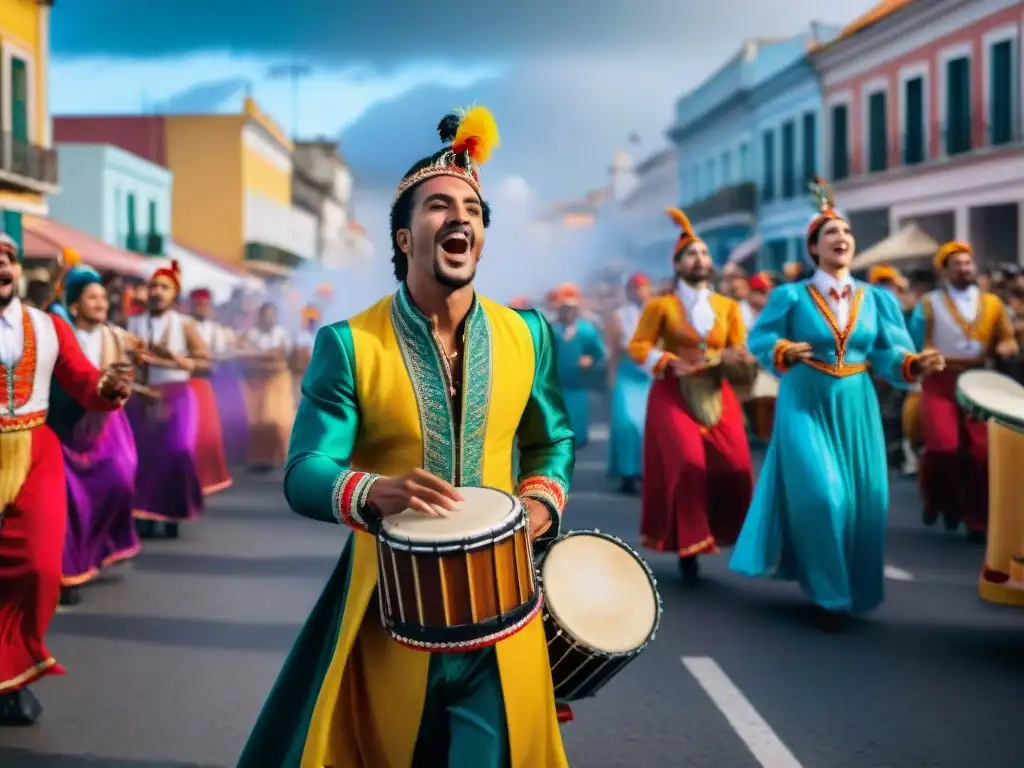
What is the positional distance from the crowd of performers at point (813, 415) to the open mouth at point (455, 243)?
156 inches

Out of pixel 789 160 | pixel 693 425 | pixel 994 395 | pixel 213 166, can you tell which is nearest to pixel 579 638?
pixel 994 395

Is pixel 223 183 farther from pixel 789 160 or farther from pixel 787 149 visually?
pixel 789 160

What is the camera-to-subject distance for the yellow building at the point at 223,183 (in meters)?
65.0

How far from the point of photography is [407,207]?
411 centimetres

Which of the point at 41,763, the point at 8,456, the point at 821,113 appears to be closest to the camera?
the point at 41,763

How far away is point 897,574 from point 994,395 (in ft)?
8.93

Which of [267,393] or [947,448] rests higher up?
[267,393]

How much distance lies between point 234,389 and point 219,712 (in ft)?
40.7

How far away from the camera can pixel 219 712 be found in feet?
21.8

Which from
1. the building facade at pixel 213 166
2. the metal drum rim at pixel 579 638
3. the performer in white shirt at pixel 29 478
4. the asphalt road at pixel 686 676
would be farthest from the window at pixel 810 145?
the metal drum rim at pixel 579 638

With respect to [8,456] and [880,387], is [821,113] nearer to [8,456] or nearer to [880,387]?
[880,387]

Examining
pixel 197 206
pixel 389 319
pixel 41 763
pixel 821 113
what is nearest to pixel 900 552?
pixel 41 763

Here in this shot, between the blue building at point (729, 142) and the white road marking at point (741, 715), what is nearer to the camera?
the white road marking at point (741, 715)

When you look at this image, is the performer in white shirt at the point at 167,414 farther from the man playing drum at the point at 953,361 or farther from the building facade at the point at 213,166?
the building facade at the point at 213,166
